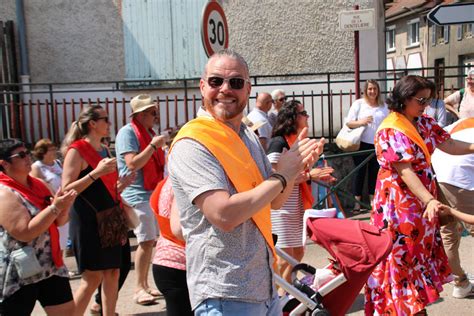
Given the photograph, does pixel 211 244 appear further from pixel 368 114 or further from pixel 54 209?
pixel 368 114

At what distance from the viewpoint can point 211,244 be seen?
7.11 feet

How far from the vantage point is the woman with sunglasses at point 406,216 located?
11.9ft

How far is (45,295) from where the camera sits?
3.50m

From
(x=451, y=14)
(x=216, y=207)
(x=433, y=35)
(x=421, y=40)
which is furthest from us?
(x=421, y=40)

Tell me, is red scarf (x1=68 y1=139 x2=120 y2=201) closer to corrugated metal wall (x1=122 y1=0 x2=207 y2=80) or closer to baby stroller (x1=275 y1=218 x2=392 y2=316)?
baby stroller (x1=275 y1=218 x2=392 y2=316)

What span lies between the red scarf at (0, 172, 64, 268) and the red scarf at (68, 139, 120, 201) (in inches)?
17.7

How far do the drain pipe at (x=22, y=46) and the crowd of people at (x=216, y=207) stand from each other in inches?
244

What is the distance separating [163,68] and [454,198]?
7.68 m

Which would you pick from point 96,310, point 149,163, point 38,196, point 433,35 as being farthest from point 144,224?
point 433,35

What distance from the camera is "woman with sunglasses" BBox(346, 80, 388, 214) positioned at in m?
7.99

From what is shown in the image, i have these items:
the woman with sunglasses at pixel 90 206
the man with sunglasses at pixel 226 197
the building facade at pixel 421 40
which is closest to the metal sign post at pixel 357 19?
the woman with sunglasses at pixel 90 206

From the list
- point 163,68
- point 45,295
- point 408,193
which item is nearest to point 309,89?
point 163,68

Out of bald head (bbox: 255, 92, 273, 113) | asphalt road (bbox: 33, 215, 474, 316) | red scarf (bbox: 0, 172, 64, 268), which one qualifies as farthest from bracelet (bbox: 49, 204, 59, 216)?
bald head (bbox: 255, 92, 273, 113)

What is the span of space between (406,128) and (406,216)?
60cm
